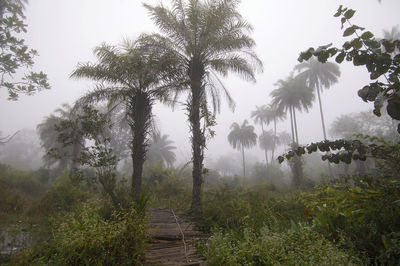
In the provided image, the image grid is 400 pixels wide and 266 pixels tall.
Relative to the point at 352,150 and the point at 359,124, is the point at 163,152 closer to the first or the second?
the point at 352,150

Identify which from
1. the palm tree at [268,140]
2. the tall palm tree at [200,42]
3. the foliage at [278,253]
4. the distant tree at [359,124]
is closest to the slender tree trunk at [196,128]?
the tall palm tree at [200,42]

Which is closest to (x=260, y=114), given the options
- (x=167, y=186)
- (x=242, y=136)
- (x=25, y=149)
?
(x=242, y=136)

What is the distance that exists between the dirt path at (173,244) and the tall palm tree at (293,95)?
2092 cm

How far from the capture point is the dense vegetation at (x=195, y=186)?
2574 mm

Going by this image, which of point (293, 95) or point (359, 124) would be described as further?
point (359, 124)

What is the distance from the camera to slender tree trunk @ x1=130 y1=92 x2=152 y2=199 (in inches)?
296

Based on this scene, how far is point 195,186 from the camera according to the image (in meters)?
6.61

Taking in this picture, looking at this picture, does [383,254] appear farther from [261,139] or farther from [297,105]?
[261,139]

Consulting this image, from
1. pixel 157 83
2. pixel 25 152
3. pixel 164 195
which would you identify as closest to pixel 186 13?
pixel 157 83

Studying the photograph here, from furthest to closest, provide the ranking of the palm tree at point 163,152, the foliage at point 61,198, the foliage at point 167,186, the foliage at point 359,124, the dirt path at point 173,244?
the palm tree at point 163,152, the foliage at point 359,124, the foliage at point 167,186, the foliage at point 61,198, the dirt path at point 173,244

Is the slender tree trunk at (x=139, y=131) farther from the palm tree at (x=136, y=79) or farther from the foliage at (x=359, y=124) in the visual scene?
the foliage at (x=359, y=124)

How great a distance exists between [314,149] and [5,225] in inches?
359

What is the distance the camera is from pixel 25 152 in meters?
53.5

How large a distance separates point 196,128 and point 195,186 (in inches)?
81.9
